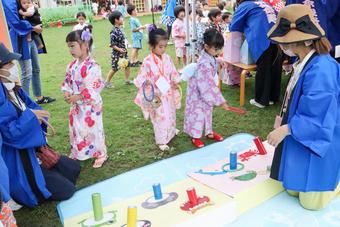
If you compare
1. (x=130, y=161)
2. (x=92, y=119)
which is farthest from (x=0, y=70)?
(x=130, y=161)

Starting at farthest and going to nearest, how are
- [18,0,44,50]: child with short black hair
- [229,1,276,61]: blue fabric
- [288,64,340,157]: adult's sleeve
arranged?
[18,0,44,50]: child with short black hair, [229,1,276,61]: blue fabric, [288,64,340,157]: adult's sleeve

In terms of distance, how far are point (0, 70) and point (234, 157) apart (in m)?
2.13

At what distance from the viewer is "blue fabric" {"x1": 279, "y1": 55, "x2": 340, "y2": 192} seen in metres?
2.45

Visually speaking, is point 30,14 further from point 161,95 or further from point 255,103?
point 255,103

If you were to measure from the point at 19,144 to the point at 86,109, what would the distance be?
93cm

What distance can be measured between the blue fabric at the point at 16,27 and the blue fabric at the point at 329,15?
11.8 ft

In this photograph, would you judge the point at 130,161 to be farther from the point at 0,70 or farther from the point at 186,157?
the point at 0,70

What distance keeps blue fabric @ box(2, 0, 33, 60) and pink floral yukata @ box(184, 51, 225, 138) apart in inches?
103

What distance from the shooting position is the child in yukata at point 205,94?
12.3ft

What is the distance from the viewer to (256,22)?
4941 mm

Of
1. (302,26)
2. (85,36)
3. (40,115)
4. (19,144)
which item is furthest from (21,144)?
(302,26)

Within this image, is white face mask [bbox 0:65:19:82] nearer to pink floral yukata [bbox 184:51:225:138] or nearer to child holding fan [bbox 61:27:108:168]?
child holding fan [bbox 61:27:108:168]

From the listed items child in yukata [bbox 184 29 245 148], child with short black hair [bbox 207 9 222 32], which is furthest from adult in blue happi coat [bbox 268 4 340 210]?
child with short black hair [bbox 207 9 222 32]

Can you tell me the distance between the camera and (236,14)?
5203 millimetres
